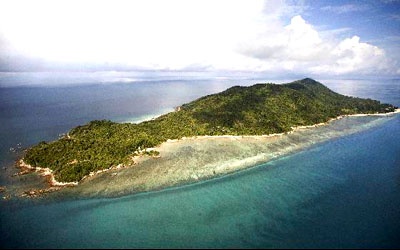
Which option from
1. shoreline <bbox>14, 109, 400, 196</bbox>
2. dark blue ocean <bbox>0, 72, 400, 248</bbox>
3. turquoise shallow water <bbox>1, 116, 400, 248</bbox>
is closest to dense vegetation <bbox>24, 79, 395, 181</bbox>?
shoreline <bbox>14, 109, 400, 196</bbox>

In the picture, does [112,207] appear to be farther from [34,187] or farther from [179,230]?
[34,187]

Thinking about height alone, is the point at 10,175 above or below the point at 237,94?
below

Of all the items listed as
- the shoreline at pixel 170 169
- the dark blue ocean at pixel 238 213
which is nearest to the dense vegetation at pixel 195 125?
the shoreline at pixel 170 169

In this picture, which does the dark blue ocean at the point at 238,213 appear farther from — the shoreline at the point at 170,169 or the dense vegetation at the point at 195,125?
the dense vegetation at the point at 195,125

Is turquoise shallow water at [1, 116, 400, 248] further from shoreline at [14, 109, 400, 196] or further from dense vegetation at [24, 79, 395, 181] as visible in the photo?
dense vegetation at [24, 79, 395, 181]

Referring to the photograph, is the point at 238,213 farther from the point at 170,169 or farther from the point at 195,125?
the point at 195,125

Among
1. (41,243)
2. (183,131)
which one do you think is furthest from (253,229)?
(183,131)

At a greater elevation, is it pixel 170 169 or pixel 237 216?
pixel 170 169

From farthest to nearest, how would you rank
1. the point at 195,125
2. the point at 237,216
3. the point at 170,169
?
1. the point at 195,125
2. the point at 170,169
3. the point at 237,216

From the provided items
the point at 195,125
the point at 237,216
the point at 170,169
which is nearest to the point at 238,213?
the point at 237,216
